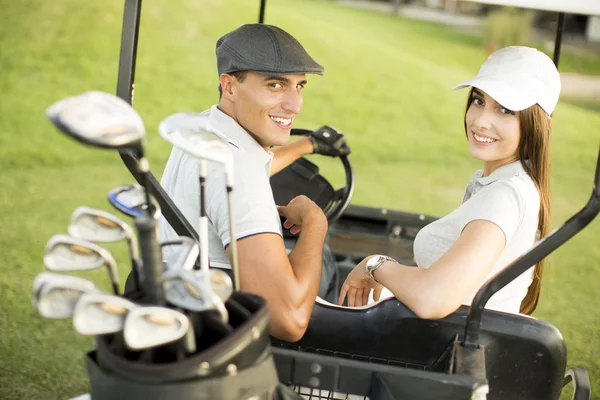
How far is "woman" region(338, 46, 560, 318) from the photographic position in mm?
1805

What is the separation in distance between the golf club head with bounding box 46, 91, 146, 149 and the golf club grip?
13cm

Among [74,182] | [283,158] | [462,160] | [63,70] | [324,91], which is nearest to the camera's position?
[283,158]

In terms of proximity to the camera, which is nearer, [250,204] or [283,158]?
[250,204]

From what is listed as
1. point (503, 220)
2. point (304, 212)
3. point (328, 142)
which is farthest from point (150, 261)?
→ point (328, 142)

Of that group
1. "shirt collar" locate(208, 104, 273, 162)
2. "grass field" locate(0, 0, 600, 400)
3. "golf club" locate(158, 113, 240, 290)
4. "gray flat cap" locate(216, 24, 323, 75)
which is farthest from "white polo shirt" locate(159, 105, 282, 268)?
"grass field" locate(0, 0, 600, 400)

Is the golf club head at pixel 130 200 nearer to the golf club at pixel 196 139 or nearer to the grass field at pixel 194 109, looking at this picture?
the golf club at pixel 196 139

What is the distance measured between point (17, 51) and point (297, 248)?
8976 mm

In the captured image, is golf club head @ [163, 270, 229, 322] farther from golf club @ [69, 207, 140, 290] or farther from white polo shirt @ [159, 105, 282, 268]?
white polo shirt @ [159, 105, 282, 268]

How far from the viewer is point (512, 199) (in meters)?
1.92

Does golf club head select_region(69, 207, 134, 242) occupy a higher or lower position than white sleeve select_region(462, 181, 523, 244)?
higher

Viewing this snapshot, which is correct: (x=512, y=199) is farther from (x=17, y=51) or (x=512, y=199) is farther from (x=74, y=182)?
(x=17, y=51)

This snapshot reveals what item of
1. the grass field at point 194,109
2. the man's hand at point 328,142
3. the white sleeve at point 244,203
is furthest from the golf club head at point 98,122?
the grass field at point 194,109

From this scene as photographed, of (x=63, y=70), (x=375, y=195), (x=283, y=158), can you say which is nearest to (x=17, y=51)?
(x=63, y=70)

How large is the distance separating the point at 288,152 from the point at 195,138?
1568 millimetres
